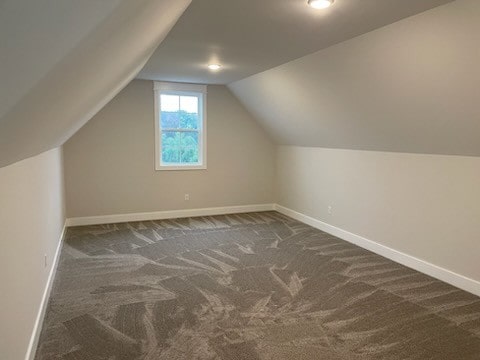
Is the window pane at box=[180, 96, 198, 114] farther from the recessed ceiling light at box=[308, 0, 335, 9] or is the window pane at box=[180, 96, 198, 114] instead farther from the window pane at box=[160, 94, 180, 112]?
the recessed ceiling light at box=[308, 0, 335, 9]

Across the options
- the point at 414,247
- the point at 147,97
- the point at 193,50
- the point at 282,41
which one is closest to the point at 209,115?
the point at 147,97

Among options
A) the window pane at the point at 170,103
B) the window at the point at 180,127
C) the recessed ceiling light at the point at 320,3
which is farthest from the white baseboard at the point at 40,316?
the window pane at the point at 170,103

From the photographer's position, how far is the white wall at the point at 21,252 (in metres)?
1.71

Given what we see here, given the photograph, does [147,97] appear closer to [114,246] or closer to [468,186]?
[114,246]

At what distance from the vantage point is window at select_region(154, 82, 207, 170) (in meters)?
5.98

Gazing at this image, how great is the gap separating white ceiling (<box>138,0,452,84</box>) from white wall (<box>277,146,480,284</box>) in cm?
164

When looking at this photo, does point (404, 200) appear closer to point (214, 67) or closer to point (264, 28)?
point (264, 28)

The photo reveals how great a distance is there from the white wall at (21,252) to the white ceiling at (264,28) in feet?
5.36

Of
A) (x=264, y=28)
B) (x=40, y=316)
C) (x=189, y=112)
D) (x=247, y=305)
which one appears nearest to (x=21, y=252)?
(x=40, y=316)

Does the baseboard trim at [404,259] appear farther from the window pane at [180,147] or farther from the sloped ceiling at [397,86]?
the window pane at [180,147]

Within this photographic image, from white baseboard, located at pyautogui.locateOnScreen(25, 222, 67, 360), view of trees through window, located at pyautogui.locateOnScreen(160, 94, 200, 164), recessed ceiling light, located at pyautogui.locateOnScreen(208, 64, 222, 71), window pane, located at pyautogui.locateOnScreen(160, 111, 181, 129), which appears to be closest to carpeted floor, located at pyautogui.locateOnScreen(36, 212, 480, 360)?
white baseboard, located at pyautogui.locateOnScreen(25, 222, 67, 360)

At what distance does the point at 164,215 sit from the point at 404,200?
12.6 feet

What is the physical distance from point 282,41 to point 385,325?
2572 mm

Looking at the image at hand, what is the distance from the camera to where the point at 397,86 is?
127 inches
